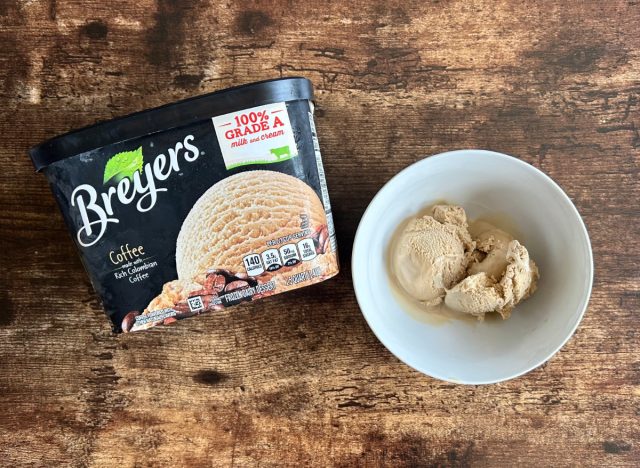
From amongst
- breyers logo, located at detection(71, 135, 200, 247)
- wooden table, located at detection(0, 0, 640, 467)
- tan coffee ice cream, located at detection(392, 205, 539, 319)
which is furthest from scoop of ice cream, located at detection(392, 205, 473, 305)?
breyers logo, located at detection(71, 135, 200, 247)

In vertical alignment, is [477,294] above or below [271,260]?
below

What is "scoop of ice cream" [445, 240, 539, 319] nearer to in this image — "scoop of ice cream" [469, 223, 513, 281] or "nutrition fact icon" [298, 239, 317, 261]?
"scoop of ice cream" [469, 223, 513, 281]

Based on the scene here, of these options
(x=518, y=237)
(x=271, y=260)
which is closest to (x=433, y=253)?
(x=518, y=237)

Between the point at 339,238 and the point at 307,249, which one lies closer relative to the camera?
the point at 307,249

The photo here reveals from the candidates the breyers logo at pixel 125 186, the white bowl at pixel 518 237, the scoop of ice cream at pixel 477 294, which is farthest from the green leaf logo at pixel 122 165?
the scoop of ice cream at pixel 477 294

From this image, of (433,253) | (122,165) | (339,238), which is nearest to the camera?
(122,165)

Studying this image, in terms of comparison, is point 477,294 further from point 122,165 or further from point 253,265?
point 122,165

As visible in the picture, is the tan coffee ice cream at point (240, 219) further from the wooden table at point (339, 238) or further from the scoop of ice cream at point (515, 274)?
the scoop of ice cream at point (515, 274)

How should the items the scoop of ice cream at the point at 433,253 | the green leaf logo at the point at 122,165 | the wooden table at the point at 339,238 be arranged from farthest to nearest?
the wooden table at the point at 339,238 < the scoop of ice cream at the point at 433,253 < the green leaf logo at the point at 122,165
